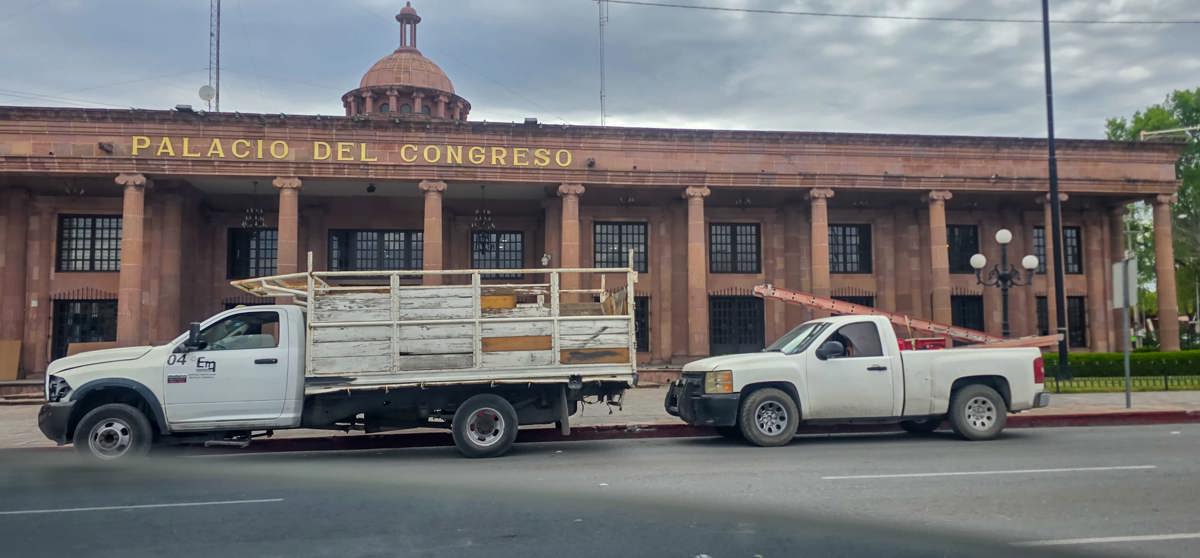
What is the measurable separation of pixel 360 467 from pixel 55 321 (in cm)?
1907

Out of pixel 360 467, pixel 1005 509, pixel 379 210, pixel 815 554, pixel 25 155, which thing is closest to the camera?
pixel 815 554

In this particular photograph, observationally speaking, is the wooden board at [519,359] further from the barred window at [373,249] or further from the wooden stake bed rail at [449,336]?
the barred window at [373,249]

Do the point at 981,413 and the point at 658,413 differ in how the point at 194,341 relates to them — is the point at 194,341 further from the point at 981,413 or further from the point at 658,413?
the point at 981,413

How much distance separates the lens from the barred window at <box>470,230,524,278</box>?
1038 inches

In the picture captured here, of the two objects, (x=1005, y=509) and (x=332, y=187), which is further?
(x=332, y=187)

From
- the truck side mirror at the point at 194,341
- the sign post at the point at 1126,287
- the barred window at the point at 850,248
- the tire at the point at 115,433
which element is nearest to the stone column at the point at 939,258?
the barred window at the point at 850,248

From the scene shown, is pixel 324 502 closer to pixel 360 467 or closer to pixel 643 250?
pixel 360 467

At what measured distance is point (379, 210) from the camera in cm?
2569

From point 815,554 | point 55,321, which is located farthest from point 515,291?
point 55,321

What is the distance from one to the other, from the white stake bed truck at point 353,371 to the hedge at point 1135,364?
1615 cm

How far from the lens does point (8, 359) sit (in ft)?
73.0

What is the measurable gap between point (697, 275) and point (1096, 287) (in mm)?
15299

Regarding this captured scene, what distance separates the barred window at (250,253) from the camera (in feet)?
83.0

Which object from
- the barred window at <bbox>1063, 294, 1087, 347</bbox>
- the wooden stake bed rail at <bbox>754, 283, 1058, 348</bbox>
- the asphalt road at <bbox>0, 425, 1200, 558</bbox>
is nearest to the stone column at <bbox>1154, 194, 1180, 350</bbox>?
the barred window at <bbox>1063, 294, 1087, 347</bbox>
